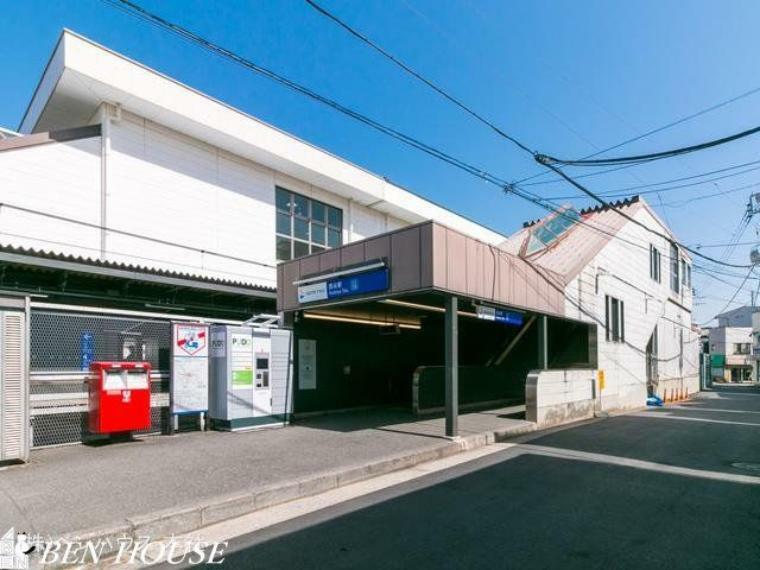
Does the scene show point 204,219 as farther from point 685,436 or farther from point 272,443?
point 685,436

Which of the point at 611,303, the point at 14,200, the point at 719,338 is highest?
the point at 14,200

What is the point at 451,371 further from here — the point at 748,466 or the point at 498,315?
the point at 748,466

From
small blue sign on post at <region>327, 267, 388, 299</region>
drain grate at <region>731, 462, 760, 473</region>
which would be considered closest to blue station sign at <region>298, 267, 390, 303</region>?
small blue sign on post at <region>327, 267, 388, 299</region>

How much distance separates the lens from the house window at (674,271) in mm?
28267

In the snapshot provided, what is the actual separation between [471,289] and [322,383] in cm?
504

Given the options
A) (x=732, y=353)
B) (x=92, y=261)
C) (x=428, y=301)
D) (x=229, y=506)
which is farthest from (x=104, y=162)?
(x=732, y=353)

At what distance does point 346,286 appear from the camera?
11.4 m

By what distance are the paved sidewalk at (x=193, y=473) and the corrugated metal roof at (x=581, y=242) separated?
7679mm

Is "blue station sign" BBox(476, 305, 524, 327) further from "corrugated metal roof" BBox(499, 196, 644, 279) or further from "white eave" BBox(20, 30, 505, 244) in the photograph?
"white eave" BBox(20, 30, 505, 244)

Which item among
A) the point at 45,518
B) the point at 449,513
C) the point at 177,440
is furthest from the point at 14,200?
the point at 449,513

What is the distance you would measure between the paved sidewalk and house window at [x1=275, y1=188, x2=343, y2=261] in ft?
26.6

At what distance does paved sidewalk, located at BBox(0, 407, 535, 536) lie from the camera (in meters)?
5.34

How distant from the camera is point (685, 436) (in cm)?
1188

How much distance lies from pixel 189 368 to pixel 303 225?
914 centimetres
